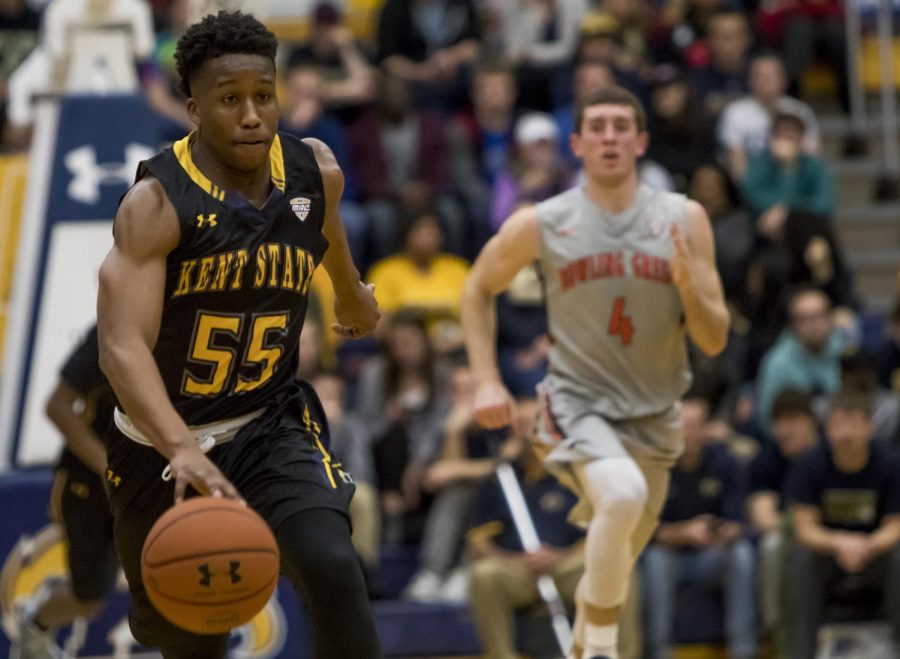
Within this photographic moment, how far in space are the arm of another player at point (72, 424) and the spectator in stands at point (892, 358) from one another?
18.9 feet

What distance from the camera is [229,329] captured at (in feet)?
16.5

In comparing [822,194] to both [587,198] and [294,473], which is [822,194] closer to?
[587,198]

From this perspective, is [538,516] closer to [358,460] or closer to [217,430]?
[358,460]

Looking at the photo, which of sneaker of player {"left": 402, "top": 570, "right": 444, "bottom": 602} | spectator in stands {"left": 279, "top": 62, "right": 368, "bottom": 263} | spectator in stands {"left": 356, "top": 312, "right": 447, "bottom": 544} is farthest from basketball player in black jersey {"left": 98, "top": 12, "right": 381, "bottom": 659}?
spectator in stands {"left": 279, "top": 62, "right": 368, "bottom": 263}

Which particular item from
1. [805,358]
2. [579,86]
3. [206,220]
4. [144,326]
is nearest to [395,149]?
[579,86]

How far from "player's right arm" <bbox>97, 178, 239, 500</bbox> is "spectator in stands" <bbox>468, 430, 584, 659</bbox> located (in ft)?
15.3

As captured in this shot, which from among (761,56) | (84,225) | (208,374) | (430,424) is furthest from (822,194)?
(208,374)

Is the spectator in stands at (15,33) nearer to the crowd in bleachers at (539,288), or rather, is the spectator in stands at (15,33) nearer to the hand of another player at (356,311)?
the crowd in bleachers at (539,288)

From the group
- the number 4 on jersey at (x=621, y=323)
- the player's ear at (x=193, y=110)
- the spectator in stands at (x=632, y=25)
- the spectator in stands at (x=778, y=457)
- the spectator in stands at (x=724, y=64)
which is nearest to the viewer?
the player's ear at (x=193, y=110)

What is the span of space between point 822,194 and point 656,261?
6168 mm

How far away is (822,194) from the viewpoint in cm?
1257

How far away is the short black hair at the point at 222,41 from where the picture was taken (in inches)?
191

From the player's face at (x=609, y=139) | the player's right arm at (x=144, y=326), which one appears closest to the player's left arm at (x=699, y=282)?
the player's face at (x=609, y=139)

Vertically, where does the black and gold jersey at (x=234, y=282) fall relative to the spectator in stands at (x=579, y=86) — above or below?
below
